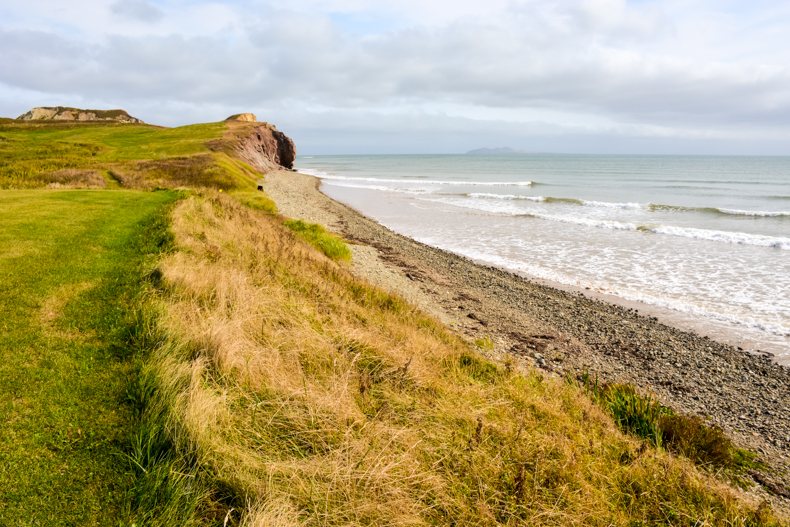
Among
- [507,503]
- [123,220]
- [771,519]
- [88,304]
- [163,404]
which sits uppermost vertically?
[123,220]

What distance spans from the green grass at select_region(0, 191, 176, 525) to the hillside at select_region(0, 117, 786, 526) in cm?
2

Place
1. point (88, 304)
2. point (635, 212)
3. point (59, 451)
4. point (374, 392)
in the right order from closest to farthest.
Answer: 1. point (59, 451)
2. point (374, 392)
3. point (88, 304)
4. point (635, 212)

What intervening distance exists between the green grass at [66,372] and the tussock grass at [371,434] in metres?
0.50

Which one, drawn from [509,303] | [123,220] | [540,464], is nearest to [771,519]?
[540,464]

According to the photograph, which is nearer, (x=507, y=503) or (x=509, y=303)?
(x=507, y=503)

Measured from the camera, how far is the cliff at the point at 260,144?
2464 inches

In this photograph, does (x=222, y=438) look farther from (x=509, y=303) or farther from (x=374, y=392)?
(x=509, y=303)

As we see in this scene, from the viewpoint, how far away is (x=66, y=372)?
536cm

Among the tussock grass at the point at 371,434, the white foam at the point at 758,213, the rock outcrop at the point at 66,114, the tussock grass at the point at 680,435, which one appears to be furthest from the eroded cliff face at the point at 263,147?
the tussock grass at the point at 680,435

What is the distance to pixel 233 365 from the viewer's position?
616 centimetres

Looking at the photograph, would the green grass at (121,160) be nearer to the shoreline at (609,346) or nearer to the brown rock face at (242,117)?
the shoreline at (609,346)

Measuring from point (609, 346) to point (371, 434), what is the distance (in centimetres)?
980

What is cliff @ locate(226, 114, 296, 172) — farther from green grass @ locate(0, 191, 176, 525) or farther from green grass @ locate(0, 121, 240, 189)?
green grass @ locate(0, 191, 176, 525)

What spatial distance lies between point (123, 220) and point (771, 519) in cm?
1568
